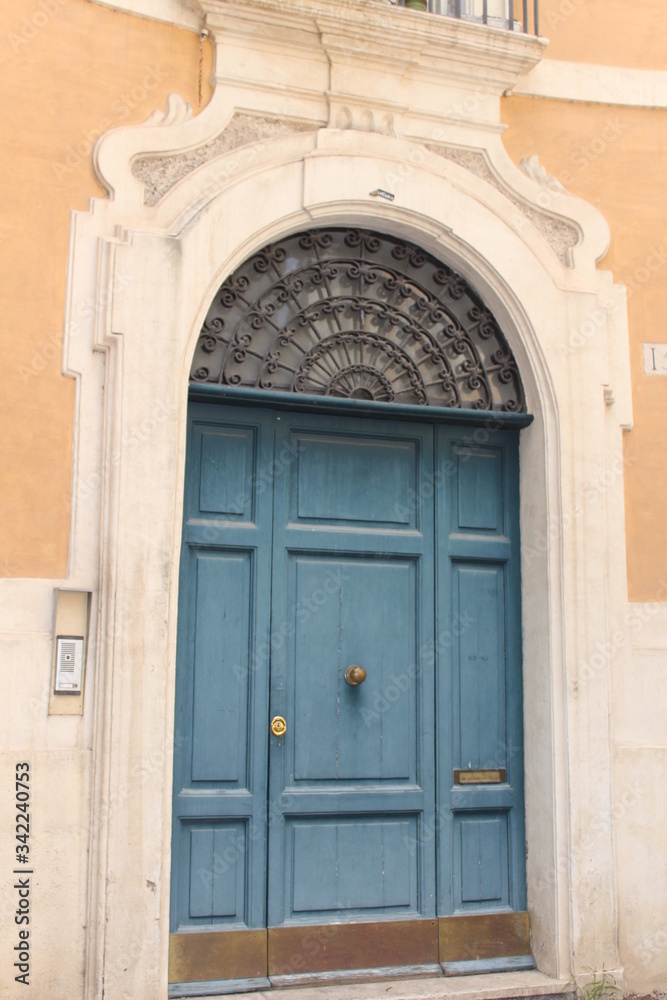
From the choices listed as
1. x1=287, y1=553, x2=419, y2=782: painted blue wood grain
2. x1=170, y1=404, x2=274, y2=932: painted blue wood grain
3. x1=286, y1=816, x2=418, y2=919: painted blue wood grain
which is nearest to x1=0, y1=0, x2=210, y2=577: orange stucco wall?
x1=170, y1=404, x2=274, y2=932: painted blue wood grain

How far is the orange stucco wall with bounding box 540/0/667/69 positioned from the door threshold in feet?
15.7

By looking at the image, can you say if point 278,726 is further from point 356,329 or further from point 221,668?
point 356,329

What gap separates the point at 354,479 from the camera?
219 inches

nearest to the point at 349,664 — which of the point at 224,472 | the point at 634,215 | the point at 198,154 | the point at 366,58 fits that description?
the point at 224,472

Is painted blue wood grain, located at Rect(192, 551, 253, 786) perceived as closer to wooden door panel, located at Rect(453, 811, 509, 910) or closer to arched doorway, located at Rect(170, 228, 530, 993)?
arched doorway, located at Rect(170, 228, 530, 993)

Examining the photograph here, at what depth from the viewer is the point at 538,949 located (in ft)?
17.6

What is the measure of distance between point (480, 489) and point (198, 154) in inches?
86.4

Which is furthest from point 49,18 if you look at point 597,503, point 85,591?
point 597,503

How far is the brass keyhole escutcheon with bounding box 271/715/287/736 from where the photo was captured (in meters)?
5.18

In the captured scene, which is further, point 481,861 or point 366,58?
point 366,58

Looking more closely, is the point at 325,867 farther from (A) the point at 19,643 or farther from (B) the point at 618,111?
→ (B) the point at 618,111

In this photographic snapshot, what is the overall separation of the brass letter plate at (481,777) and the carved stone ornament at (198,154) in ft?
10.4

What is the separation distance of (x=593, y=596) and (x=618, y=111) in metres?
2.72

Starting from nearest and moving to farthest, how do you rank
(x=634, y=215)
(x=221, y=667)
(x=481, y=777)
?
(x=221, y=667) → (x=481, y=777) → (x=634, y=215)
